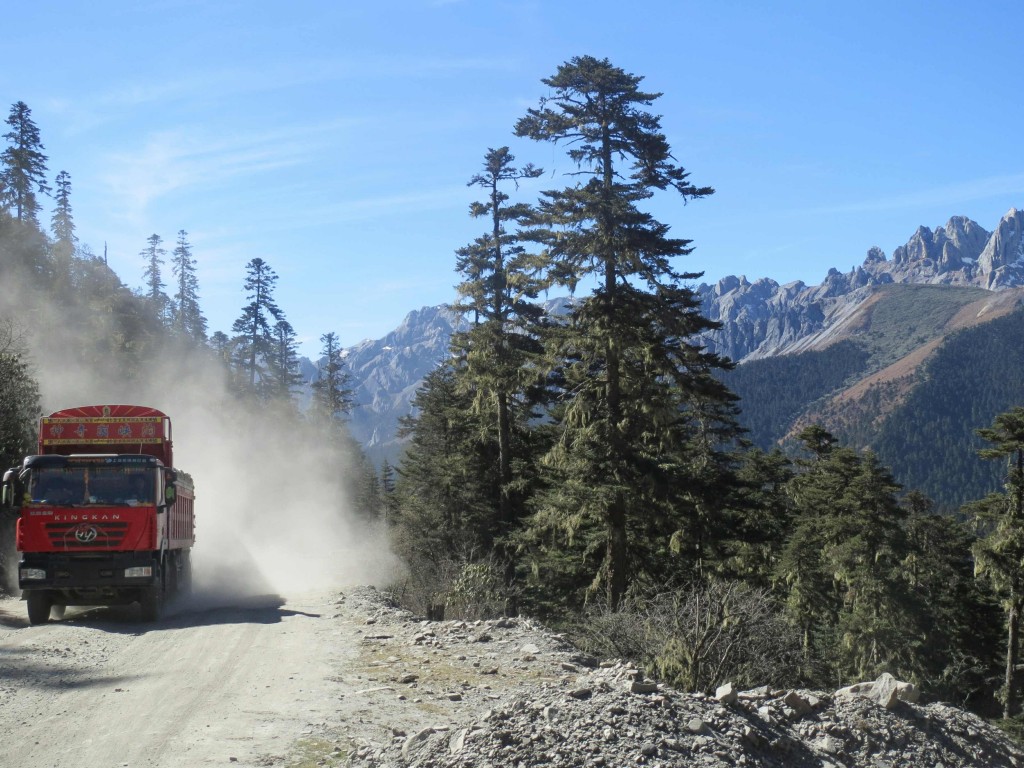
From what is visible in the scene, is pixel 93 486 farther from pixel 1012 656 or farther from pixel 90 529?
pixel 1012 656

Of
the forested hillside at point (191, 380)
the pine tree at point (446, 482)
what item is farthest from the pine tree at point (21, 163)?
the pine tree at point (446, 482)

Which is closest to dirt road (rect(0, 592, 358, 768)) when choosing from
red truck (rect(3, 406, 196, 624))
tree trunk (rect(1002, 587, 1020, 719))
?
red truck (rect(3, 406, 196, 624))

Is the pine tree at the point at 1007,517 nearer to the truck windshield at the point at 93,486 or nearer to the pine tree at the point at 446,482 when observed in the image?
the pine tree at the point at 446,482

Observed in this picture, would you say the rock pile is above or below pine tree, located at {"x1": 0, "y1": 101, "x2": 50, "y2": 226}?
below

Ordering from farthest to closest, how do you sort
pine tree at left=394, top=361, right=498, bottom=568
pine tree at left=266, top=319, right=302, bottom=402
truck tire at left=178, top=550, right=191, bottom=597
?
1. pine tree at left=266, top=319, right=302, bottom=402
2. pine tree at left=394, top=361, right=498, bottom=568
3. truck tire at left=178, top=550, right=191, bottom=597

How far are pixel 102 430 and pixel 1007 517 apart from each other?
28.4m

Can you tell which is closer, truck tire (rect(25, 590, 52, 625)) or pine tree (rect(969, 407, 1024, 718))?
truck tire (rect(25, 590, 52, 625))

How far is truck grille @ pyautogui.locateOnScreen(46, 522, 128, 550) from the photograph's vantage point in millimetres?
16688

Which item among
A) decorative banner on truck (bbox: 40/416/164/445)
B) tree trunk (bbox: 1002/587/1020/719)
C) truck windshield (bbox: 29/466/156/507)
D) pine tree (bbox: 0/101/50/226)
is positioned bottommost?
tree trunk (bbox: 1002/587/1020/719)

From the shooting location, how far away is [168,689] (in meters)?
10.8

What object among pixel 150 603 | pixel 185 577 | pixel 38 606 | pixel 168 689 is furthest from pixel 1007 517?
pixel 38 606

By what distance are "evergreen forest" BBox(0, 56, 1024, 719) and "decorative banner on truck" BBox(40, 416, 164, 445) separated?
23.7ft

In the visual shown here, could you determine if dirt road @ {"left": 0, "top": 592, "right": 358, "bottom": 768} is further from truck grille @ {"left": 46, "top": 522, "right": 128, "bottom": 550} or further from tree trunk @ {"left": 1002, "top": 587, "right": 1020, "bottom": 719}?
tree trunk @ {"left": 1002, "top": 587, "right": 1020, "bottom": 719}

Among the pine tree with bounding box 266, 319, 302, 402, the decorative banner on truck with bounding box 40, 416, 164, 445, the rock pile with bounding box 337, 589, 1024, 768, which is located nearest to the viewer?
the rock pile with bounding box 337, 589, 1024, 768
